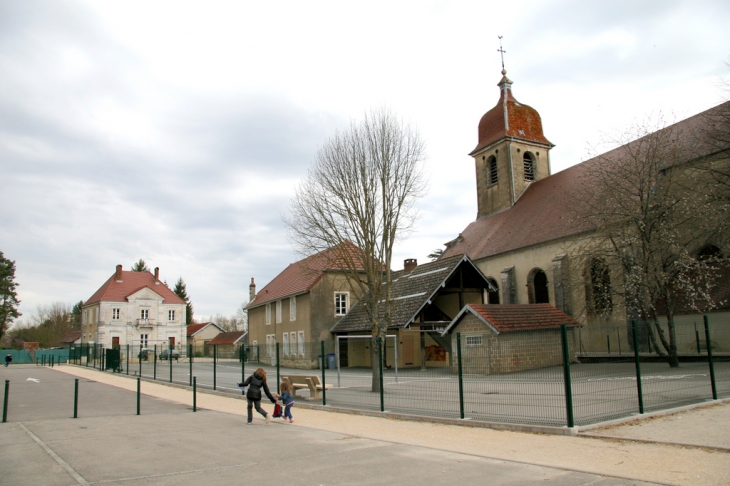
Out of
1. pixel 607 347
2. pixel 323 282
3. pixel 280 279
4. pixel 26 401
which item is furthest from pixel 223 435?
pixel 280 279

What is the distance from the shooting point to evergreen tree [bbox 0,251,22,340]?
200 feet

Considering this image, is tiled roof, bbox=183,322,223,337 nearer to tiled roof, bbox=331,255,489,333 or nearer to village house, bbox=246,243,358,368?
village house, bbox=246,243,358,368

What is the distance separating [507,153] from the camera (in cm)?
4381

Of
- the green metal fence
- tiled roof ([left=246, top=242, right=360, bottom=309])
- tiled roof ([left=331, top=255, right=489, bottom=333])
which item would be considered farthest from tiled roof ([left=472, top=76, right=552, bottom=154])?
the green metal fence

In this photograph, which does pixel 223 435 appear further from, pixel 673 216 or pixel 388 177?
pixel 673 216

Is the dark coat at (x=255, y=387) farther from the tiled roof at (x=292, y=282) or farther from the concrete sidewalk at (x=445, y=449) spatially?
the tiled roof at (x=292, y=282)

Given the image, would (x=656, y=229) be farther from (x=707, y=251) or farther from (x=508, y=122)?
(x=508, y=122)

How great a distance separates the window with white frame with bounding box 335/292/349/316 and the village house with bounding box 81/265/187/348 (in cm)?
2499

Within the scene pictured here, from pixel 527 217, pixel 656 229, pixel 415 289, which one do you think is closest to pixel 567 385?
pixel 656 229

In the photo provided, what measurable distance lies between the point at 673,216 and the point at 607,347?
36.8 feet

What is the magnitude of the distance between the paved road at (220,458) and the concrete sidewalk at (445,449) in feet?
0.07

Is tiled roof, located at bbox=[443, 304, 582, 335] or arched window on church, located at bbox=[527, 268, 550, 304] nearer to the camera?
tiled roof, located at bbox=[443, 304, 582, 335]

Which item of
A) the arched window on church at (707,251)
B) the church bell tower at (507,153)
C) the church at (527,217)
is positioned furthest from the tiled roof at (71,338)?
the arched window on church at (707,251)

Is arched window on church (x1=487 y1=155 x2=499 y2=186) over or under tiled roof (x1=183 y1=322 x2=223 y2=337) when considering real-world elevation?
over
